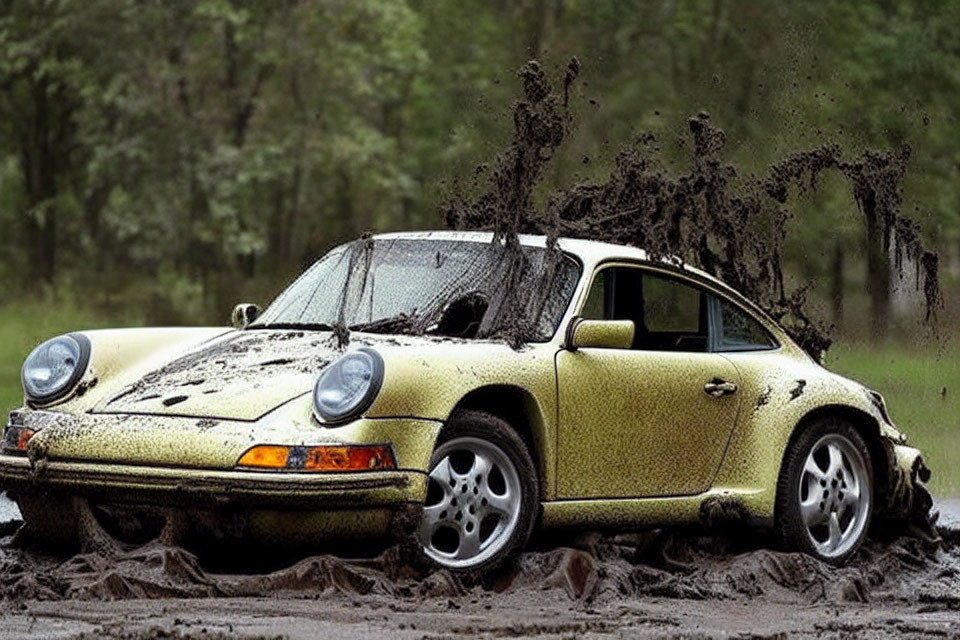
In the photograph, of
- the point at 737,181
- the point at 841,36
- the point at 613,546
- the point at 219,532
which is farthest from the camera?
the point at 841,36

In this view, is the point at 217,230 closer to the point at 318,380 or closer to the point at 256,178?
the point at 256,178

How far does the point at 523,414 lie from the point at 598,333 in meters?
0.47

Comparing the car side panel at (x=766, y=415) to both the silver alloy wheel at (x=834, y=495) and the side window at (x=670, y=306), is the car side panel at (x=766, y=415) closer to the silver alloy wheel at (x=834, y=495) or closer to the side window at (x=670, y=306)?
the silver alloy wheel at (x=834, y=495)

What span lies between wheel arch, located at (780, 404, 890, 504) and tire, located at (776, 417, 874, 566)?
0.04 m

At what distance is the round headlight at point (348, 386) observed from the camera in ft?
27.0

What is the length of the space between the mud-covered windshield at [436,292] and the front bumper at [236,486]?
1.10 metres

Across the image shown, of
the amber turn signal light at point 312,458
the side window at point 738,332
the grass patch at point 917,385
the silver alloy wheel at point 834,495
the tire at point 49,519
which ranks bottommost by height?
the grass patch at point 917,385

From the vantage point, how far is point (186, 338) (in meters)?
9.58

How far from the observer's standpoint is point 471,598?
8.28m

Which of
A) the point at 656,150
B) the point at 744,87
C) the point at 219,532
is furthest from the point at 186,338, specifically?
the point at 744,87

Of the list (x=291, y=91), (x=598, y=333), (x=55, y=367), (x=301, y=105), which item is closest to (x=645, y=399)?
(x=598, y=333)

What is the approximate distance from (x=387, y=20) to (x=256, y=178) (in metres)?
3.53

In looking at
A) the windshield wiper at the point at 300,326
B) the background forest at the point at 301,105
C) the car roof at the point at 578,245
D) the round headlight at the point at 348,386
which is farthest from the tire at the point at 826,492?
the background forest at the point at 301,105

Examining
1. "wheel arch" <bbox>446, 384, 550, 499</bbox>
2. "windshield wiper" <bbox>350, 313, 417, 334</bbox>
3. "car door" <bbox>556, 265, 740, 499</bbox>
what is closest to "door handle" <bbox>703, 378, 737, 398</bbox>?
"car door" <bbox>556, 265, 740, 499</bbox>
